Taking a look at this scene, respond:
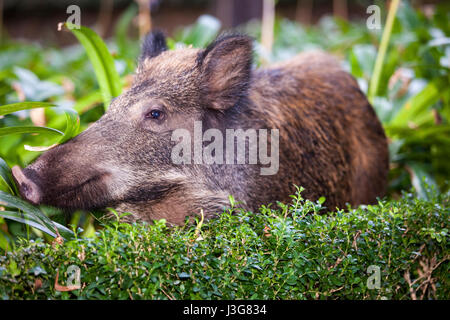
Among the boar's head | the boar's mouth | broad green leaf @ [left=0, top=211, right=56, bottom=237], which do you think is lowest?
broad green leaf @ [left=0, top=211, right=56, bottom=237]

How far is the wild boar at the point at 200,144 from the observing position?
255 cm

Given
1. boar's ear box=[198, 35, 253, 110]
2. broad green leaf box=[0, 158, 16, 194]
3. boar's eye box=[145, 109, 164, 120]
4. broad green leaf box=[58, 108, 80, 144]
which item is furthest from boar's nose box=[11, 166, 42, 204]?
boar's ear box=[198, 35, 253, 110]

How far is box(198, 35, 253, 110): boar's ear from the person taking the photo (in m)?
2.94

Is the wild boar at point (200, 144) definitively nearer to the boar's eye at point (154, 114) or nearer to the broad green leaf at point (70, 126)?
the boar's eye at point (154, 114)

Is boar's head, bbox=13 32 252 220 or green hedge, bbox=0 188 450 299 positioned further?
boar's head, bbox=13 32 252 220

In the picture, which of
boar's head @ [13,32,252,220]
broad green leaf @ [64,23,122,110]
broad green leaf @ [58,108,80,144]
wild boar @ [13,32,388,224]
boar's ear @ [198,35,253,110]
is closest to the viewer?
boar's head @ [13,32,252,220]

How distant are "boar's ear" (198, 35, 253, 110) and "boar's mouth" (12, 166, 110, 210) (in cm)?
79

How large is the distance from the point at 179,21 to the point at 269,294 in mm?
14919

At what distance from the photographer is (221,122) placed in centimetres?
297

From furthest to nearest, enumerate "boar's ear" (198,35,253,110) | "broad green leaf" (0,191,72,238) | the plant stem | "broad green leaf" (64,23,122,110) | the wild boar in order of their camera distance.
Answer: the plant stem < "broad green leaf" (64,23,122,110) < "boar's ear" (198,35,253,110) < the wild boar < "broad green leaf" (0,191,72,238)

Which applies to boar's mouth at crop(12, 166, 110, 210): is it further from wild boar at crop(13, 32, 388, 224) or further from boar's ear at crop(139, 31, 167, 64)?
boar's ear at crop(139, 31, 167, 64)

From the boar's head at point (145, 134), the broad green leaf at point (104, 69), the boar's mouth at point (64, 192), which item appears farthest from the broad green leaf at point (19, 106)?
the broad green leaf at point (104, 69)

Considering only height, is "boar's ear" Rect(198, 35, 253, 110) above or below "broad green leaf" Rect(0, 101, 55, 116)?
above
